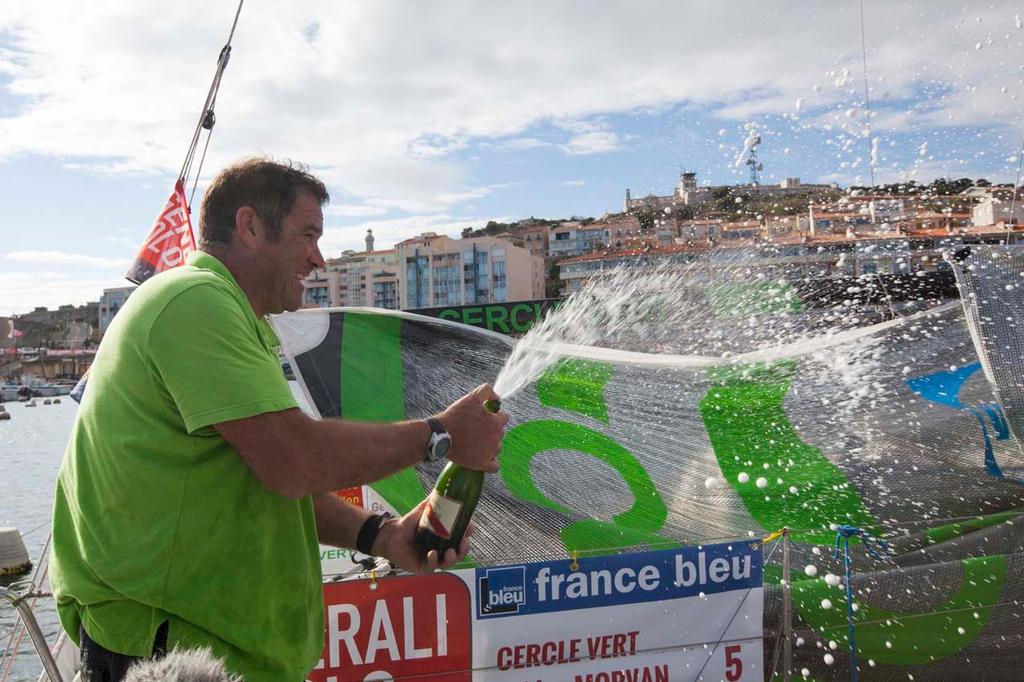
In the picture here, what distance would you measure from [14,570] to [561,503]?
16514 mm

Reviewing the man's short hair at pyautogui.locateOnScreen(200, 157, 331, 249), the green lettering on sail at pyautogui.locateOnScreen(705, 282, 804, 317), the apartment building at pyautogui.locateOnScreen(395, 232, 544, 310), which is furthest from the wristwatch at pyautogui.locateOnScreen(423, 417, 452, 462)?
the apartment building at pyautogui.locateOnScreen(395, 232, 544, 310)

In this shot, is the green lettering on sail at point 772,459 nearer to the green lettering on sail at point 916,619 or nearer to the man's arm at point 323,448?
the green lettering on sail at point 916,619

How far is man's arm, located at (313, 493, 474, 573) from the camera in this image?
2426 mm

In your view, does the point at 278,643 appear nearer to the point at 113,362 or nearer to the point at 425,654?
the point at 113,362

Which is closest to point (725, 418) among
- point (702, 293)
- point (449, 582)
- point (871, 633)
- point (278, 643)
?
point (702, 293)

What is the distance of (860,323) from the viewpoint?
5359mm

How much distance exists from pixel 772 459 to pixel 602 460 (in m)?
1.05

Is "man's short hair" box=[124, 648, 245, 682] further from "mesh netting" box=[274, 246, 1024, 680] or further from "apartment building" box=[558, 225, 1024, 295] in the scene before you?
"apartment building" box=[558, 225, 1024, 295]

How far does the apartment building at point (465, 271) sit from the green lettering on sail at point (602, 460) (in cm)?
10966

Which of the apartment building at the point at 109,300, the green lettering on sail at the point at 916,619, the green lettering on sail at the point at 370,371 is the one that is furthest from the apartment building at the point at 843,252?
the apartment building at the point at 109,300

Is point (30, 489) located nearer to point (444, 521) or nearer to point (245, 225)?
point (444, 521)

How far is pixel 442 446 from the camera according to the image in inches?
79.7

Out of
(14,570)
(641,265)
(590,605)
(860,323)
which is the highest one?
(641,265)

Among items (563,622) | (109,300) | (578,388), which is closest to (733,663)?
(563,622)
